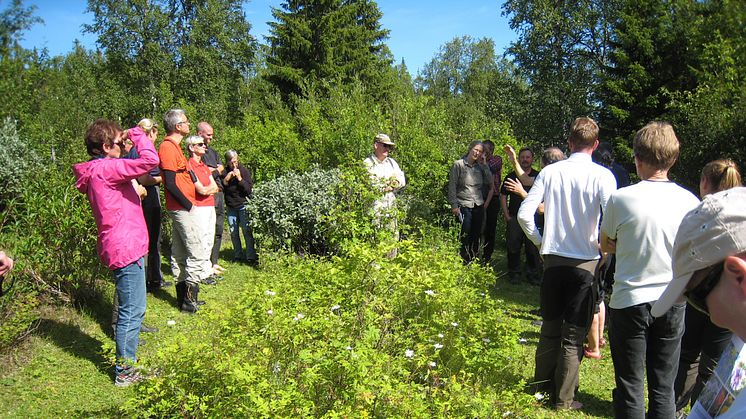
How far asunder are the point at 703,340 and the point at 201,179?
496 centimetres

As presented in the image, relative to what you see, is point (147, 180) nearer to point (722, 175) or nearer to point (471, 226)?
point (471, 226)

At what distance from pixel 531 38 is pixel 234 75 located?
18815mm

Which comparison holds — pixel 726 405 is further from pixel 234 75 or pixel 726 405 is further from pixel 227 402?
pixel 234 75

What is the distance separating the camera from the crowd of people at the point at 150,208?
4012 millimetres

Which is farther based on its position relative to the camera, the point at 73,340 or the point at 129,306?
the point at 73,340

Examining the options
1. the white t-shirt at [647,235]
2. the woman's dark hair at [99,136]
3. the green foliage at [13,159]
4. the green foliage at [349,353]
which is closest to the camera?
the green foliage at [349,353]

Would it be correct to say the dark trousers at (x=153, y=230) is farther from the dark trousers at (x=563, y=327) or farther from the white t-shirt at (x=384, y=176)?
the dark trousers at (x=563, y=327)

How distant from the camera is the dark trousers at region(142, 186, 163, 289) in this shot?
587 cm

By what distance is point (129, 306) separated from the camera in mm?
4066

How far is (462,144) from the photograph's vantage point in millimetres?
10930

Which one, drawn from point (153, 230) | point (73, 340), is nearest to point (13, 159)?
point (153, 230)

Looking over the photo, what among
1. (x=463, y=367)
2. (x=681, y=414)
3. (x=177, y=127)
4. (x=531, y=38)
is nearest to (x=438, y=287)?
(x=463, y=367)

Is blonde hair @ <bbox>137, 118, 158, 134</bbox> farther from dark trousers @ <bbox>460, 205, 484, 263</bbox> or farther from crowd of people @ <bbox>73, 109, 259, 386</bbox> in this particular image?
dark trousers @ <bbox>460, 205, 484, 263</bbox>

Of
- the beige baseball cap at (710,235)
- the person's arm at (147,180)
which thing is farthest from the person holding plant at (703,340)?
the person's arm at (147,180)
